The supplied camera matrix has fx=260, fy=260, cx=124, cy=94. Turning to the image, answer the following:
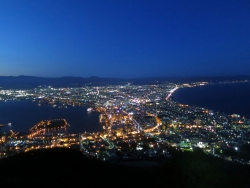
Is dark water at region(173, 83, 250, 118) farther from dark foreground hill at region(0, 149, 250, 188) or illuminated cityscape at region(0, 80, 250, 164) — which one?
dark foreground hill at region(0, 149, 250, 188)

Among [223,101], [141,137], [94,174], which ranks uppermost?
[94,174]

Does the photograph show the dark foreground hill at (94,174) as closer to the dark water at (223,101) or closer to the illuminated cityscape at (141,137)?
the illuminated cityscape at (141,137)

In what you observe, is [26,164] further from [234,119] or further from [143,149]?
[234,119]

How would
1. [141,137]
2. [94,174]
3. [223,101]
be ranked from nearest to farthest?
[94,174], [141,137], [223,101]

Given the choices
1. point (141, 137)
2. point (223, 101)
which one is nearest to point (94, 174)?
point (141, 137)

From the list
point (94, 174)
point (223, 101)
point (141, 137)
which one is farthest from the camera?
point (223, 101)

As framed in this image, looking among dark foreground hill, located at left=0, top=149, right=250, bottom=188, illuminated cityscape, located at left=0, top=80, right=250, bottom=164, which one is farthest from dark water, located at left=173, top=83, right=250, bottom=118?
dark foreground hill, located at left=0, top=149, right=250, bottom=188

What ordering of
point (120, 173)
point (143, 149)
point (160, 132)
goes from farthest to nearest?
point (160, 132), point (143, 149), point (120, 173)

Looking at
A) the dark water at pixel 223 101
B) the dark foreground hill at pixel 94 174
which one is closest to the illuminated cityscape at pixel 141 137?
the dark foreground hill at pixel 94 174

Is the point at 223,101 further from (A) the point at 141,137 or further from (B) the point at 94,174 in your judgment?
(B) the point at 94,174

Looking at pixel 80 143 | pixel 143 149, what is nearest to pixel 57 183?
pixel 143 149
